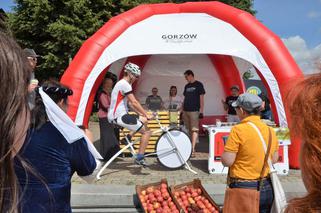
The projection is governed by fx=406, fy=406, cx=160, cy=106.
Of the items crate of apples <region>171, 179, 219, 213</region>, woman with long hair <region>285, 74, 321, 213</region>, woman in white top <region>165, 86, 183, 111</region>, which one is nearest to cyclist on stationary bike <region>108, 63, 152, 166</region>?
crate of apples <region>171, 179, 219, 213</region>

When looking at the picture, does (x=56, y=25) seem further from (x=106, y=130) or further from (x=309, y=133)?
(x=309, y=133)

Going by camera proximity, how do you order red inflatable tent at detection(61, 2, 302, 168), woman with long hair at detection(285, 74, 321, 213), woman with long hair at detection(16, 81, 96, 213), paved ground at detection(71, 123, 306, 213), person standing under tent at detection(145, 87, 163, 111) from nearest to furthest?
woman with long hair at detection(285, 74, 321, 213) < woman with long hair at detection(16, 81, 96, 213) < paved ground at detection(71, 123, 306, 213) < red inflatable tent at detection(61, 2, 302, 168) < person standing under tent at detection(145, 87, 163, 111)

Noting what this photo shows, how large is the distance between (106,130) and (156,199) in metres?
3.56

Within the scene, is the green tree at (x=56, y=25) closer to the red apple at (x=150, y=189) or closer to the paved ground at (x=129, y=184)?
the paved ground at (x=129, y=184)

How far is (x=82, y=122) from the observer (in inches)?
318

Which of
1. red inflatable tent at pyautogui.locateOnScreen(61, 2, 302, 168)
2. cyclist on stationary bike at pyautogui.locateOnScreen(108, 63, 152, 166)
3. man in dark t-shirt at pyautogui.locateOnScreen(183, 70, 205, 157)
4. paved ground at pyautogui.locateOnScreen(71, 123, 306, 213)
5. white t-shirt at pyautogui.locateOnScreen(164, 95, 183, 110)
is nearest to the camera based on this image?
paved ground at pyautogui.locateOnScreen(71, 123, 306, 213)

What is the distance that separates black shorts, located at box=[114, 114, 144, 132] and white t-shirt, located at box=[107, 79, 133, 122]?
86 mm

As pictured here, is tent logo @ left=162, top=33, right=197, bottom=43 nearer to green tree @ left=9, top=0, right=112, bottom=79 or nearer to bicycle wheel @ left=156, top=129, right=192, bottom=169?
bicycle wheel @ left=156, top=129, right=192, bottom=169

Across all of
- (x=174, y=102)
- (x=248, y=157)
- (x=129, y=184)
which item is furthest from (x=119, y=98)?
(x=174, y=102)

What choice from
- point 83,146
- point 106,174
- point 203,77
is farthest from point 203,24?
point 83,146

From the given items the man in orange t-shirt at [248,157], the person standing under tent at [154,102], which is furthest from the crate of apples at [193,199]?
the person standing under tent at [154,102]

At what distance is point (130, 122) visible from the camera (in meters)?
6.86

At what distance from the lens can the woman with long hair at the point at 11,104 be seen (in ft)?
3.39

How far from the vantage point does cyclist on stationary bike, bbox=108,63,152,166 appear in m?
6.67
